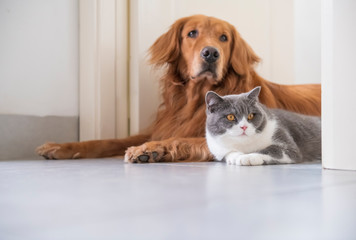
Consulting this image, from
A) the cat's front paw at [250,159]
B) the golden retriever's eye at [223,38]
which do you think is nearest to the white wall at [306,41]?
the golden retriever's eye at [223,38]

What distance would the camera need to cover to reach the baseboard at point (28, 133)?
1.96 m

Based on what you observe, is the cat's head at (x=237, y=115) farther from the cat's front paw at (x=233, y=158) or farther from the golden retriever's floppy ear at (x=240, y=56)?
the golden retriever's floppy ear at (x=240, y=56)

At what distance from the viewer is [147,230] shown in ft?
1.60

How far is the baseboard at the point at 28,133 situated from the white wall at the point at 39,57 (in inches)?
1.6

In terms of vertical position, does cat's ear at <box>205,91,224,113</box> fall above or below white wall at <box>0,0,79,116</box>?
below

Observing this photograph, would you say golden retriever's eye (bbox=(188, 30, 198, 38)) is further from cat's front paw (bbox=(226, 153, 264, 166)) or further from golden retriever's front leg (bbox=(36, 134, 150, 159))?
cat's front paw (bbox=(226, 153, 264, 166))

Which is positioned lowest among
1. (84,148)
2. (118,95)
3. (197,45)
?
(84,148)

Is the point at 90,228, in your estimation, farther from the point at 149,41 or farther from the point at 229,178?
the point at 149,41

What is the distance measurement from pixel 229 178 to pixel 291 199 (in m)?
0.33

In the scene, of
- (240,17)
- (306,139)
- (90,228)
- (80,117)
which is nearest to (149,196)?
(90,228)

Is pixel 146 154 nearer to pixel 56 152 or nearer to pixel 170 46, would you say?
pixel 56 152

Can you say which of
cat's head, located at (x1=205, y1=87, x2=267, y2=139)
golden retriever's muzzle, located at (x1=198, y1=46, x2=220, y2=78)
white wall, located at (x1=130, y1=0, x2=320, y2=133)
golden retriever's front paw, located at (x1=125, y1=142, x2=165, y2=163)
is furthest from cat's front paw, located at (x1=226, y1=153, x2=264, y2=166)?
white wall, located at (x1=130, y1=0, x2=320, y2=133)

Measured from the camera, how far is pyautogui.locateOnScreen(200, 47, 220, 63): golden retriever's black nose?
5.93 feet

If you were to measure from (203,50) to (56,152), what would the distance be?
0.78 metres
